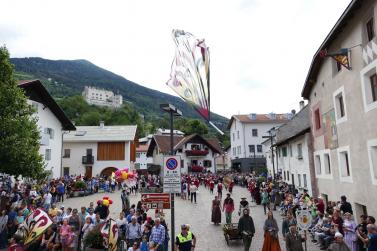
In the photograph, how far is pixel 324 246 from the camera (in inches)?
496

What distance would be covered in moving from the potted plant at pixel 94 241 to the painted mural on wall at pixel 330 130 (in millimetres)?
13323

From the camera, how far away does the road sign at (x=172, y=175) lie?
30.8 ft

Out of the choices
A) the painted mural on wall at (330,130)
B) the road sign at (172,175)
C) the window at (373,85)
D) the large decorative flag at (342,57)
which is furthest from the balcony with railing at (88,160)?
the window at (373,85)

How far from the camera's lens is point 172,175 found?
31.1ft

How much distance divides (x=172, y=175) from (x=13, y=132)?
12.4m

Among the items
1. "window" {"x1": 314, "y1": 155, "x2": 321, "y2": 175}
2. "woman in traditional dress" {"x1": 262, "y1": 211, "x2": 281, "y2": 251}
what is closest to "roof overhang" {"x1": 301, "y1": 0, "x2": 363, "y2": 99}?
"window" {"x1": 314, "y1": 155, "x2": 321, "y2": 175}

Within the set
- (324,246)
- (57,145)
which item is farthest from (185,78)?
(57,145)

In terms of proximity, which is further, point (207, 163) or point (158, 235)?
point (207, 163)

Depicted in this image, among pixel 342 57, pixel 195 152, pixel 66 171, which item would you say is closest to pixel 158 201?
pixel 342 57

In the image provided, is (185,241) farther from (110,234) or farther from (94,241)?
(94,241)

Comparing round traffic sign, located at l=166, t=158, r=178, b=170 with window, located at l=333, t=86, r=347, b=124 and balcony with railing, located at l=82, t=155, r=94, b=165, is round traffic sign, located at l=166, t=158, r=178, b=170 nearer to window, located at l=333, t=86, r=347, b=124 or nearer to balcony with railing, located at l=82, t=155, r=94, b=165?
window, located at l=333, t=86, r=347, b=124

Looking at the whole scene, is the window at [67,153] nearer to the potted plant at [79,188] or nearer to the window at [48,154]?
the window at [48,154]

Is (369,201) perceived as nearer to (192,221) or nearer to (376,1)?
(376,1)

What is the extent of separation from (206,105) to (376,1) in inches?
355
